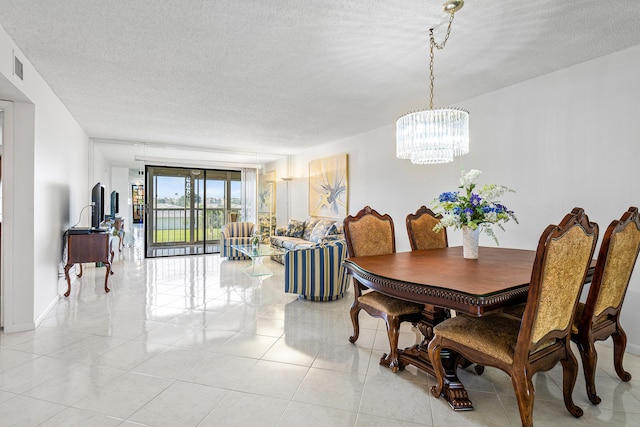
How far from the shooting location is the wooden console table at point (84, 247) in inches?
152

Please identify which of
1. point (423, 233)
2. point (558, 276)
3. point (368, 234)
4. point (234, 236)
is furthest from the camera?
point (234, 236)

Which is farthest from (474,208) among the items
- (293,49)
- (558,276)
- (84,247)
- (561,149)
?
(84,247)

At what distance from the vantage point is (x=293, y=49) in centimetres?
254

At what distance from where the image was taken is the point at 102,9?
202cm

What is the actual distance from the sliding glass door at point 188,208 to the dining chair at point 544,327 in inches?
291

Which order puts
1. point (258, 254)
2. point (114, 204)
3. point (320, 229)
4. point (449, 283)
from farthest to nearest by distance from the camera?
1. point (114, 204)
2. point (320, 229)
3. point (258, 254)
4. point (449, 283)

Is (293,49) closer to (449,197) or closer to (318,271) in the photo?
(449,197)

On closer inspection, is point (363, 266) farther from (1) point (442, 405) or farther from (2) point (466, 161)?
(2) point (466, 161)

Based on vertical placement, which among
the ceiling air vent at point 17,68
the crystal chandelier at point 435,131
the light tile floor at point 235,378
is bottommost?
the light tile floor at point 235,378

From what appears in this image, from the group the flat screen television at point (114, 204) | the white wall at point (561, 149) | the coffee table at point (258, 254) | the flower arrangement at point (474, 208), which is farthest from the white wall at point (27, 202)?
the flat screen television at point (114, 204)

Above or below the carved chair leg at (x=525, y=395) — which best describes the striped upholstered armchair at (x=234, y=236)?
above

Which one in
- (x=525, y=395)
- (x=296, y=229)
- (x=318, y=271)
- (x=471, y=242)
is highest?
(x=471, y=242)

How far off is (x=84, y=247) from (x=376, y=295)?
370 centimetres

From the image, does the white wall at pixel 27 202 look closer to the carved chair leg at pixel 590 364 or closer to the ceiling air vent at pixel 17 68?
the ceiling air vent at pixel 17 68
